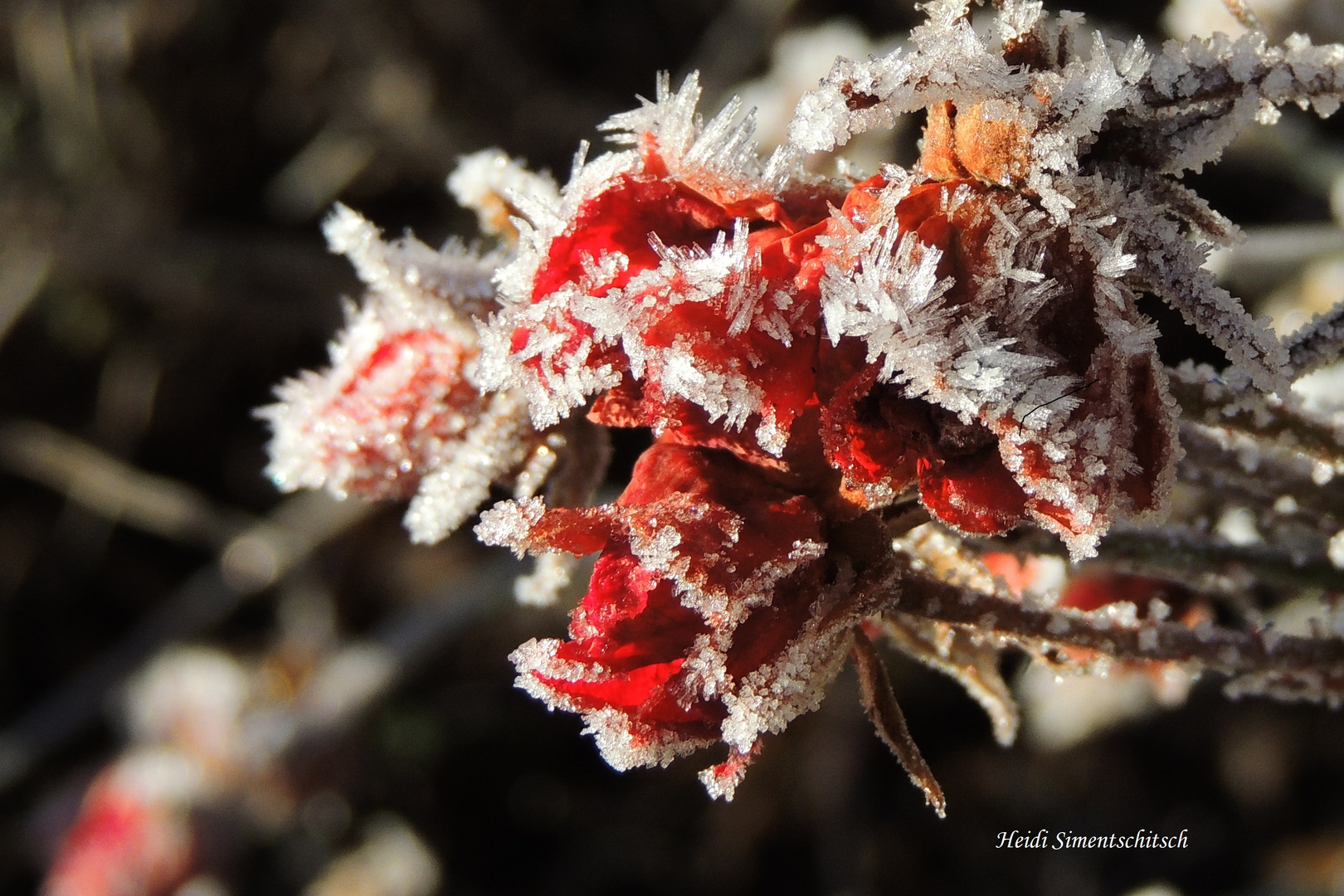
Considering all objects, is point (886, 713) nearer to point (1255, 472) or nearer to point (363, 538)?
point (1255, 472)

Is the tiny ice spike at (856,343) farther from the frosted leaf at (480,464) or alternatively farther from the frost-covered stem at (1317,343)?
the frosted leaf at (480,464)

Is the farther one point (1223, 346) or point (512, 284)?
point (512, 284)

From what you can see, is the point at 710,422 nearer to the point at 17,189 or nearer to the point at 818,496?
the point at 818,496

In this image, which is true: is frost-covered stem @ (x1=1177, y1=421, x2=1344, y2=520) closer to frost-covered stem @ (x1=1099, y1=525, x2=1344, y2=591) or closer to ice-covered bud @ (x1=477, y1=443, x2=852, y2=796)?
frost-covered stem @ (x1=1099, y1=525, x2=1344, y2=591)

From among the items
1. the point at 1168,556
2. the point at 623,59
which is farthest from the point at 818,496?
the point at 623,59

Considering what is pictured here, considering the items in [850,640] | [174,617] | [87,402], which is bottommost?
[850,640]

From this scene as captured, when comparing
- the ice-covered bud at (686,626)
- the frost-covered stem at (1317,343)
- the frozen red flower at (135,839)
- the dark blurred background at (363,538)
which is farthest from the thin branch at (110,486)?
the frost-covered stem at (1317,343)

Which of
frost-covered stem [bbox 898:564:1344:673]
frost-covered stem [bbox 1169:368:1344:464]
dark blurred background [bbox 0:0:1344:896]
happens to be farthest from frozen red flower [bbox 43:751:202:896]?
frost-covered stem [bbox 1169:368:1344:464]
